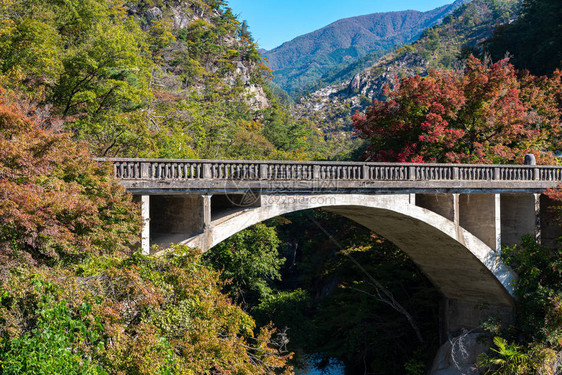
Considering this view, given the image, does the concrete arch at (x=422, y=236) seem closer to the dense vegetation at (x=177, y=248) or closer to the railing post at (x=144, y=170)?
the dense vegetation at (x=177, y=248)

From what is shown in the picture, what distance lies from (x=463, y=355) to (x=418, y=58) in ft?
396

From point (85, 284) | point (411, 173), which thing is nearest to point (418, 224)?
point (411, 173)

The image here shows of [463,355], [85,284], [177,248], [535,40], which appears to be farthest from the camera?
[535,40]

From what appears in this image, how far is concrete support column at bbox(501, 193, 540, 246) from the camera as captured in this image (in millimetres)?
17438

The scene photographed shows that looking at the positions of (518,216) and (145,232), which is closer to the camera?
(145,232)

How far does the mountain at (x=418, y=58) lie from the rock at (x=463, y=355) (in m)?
96.6

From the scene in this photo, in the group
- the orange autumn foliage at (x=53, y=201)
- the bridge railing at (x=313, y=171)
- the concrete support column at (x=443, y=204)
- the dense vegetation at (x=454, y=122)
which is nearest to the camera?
the orange autumn foliage at (x=53, y=201)

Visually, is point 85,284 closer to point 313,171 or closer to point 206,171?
point 206,171

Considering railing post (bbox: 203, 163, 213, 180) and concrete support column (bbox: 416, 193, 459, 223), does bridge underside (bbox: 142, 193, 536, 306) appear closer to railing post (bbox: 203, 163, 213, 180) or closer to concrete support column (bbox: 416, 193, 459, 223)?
concrete support column (bbox: 416, 193, 459, 223)

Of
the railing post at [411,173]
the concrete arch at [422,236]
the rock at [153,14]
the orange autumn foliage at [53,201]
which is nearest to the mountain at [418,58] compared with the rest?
the rock at [153,14]

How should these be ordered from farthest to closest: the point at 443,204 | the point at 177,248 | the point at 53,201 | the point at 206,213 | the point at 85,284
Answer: the point at 443,204 → the point at 206,213 → the point at 177,248 → the point at 53,201 → the point at 85,284

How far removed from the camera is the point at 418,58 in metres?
128

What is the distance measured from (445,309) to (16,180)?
56.1ft

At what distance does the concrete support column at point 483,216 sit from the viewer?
1697cm
